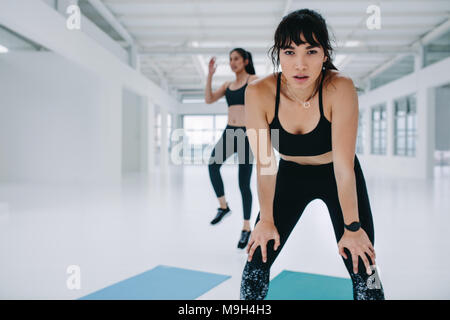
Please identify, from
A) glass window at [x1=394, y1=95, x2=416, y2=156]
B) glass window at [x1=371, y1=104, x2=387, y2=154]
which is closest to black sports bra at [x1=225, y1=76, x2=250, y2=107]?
glass window at [x1=394, y1=95, x2=416, y2=156]

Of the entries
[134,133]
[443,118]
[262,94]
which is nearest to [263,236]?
[262,94]

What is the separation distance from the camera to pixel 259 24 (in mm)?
9141

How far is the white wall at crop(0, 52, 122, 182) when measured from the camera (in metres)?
8.09

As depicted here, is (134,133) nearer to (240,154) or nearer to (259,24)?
(259,24)

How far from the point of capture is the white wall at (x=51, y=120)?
8086 millimetres

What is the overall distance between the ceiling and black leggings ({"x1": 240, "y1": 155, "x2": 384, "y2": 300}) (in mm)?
5435

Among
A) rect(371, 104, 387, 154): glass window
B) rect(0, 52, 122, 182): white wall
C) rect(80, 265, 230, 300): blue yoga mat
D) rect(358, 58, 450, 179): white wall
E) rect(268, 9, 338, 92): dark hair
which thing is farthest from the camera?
rect(371, 104, 387, 154): glass window

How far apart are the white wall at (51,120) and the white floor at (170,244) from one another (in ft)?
9.06

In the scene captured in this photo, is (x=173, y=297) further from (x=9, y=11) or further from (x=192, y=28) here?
(x=192, y=28)

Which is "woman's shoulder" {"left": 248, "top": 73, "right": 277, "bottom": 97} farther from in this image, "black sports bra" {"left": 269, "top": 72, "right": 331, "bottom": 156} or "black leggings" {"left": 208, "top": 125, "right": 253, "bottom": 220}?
"black leggings" {"left": 208, "top": 125, "right": 253, "bottom": 220}

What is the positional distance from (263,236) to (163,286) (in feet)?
3.25

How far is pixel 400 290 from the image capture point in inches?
79.0
